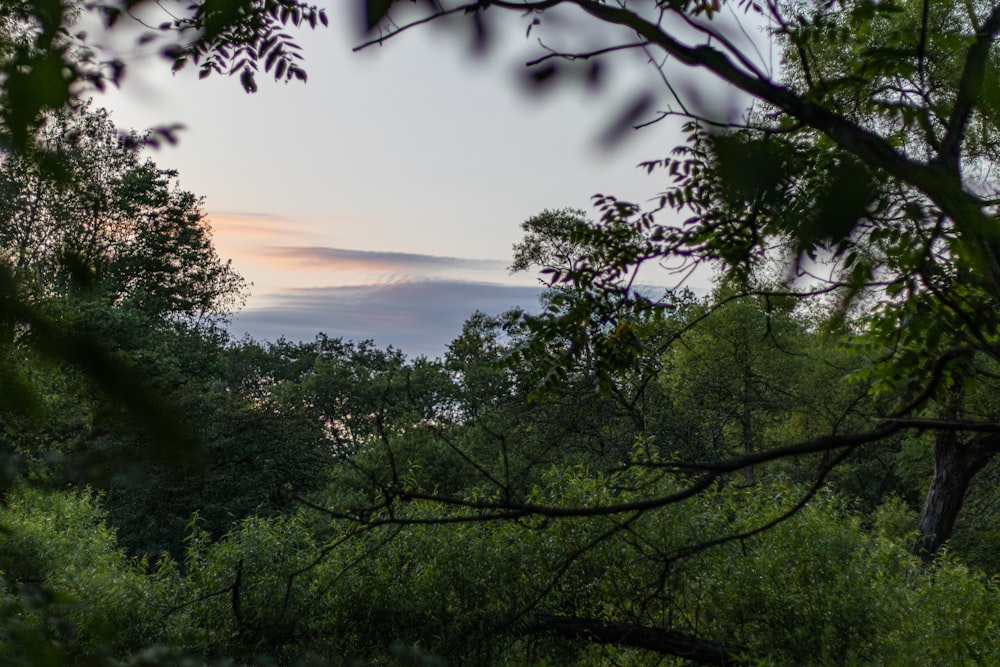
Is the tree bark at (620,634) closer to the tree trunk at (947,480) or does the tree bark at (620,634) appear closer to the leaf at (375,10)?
the leaf at (375,10)

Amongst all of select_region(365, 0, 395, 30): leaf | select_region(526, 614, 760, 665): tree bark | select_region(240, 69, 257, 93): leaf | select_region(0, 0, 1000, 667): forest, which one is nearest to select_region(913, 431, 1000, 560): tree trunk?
select_region(0, 0, 1000, 667): forest

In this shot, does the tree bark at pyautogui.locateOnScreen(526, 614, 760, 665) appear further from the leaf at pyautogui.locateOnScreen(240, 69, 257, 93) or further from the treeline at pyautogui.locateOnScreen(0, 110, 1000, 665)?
the leaf at pyautogui.locateOnScreen(240, 69, 257, 93)

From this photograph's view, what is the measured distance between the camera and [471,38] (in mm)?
1315

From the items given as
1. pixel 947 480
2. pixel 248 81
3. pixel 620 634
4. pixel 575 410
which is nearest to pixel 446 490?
pixel 620 634

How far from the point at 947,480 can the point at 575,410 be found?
9843 millimetres

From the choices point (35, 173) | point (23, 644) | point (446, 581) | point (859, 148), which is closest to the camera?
point (35, 173)

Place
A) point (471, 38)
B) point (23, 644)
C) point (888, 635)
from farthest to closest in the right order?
point (888, 635) → point (471, 38) → point (23, 644)

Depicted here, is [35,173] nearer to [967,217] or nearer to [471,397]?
[967,217]

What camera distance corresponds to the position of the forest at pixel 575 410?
653mm

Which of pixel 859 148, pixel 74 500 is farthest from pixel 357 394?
pixel 859 148

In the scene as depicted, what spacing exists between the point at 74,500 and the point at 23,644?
48.8 ft

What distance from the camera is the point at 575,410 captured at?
5.32 m

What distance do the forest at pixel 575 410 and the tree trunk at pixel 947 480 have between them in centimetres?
5

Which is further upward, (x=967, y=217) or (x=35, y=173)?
(x=967, y=217)
